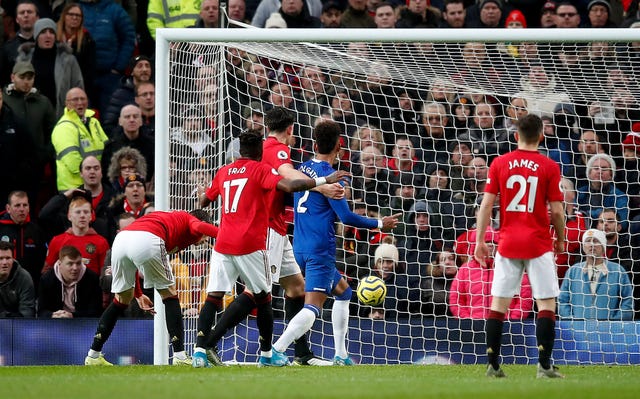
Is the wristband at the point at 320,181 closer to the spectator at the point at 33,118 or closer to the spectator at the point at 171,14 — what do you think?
the spectator at the point at 33,118

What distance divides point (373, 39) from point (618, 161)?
156 inches

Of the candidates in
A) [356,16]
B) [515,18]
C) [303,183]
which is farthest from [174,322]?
[515,18]

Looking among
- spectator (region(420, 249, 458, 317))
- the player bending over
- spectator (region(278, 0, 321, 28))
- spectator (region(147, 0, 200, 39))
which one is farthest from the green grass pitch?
spectator (region(147, 0, 200, 39))

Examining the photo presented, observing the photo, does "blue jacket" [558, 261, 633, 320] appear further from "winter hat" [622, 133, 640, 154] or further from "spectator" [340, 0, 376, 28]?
"spectator" [340, 0, 376, 28]

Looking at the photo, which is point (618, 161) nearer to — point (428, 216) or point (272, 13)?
point (428, 216)

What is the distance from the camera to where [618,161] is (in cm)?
1468

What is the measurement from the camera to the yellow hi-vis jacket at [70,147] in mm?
16031

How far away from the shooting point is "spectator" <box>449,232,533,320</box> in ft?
44.5

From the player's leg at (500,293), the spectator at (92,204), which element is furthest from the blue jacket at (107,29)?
the player's leg at (500,293)

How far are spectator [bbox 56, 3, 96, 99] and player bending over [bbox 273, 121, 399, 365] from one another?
6.71 metres

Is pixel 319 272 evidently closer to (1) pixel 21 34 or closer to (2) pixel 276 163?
(2) pixel 276 163

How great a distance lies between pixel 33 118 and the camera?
54.0 ft

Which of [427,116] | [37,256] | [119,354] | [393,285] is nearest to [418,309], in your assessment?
[393,285]

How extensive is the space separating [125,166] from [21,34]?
10.2 feet
